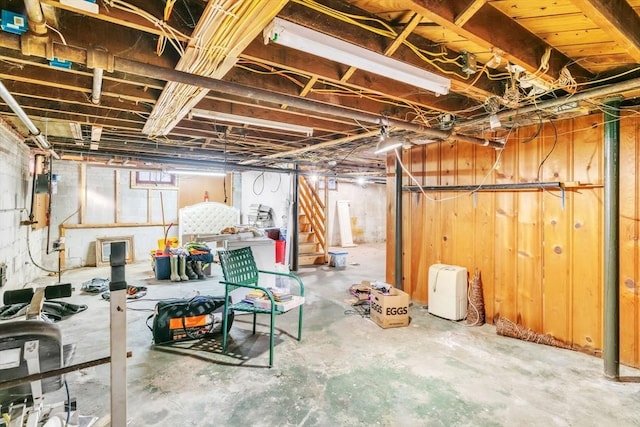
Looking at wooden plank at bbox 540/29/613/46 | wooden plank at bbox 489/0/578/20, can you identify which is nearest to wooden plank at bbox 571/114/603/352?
wooden plank at bbox 540/29/613/46

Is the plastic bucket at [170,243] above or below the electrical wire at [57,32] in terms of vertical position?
below

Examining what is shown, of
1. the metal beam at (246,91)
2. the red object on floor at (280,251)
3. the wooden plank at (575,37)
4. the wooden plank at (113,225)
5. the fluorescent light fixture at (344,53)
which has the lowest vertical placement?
the red object on floor at (280,251)

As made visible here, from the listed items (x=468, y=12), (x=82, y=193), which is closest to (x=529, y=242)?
(x=468, y=12)

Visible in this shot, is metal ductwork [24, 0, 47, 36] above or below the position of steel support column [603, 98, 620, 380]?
above

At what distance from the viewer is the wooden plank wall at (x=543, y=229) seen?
2645 mm

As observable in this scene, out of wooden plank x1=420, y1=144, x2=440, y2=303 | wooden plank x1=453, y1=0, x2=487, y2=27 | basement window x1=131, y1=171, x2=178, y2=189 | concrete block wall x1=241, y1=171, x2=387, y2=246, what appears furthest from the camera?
concrete block wall x1=241, y1=171, x2=387, y2=246

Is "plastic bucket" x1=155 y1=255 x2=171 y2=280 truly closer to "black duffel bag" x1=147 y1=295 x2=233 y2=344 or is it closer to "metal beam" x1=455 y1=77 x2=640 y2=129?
"black duffel bag" x1=147 y1=295 x2=233 y2=344

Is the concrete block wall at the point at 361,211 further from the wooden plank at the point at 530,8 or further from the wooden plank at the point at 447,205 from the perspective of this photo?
the wooden plank at the point at 530,8

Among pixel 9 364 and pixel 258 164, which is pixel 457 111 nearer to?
pixel 9 364

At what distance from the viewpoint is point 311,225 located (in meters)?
7.16

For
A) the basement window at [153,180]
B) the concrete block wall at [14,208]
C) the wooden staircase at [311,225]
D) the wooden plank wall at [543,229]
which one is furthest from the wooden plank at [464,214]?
the basement window at [153,180]

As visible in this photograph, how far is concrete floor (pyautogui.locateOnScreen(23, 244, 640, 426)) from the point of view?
6.54 ft

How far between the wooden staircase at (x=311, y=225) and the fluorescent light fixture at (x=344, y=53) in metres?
5.19

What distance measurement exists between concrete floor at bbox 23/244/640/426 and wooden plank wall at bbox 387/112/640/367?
1.22ft
